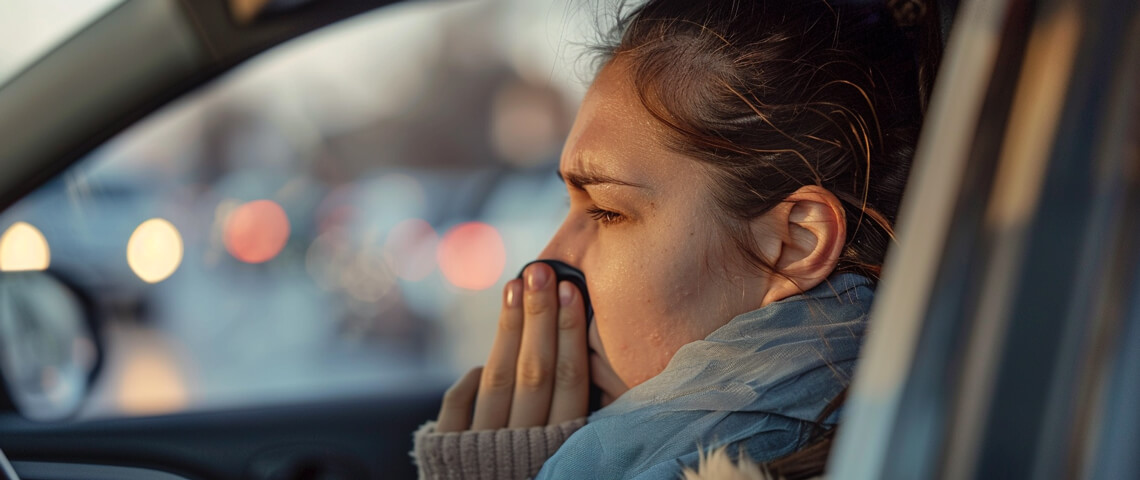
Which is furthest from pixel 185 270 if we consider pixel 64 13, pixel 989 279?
pixel 989 279

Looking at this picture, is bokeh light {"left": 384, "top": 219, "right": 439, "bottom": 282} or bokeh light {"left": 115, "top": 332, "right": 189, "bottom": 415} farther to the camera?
bokeh light {"left": 384, "top": 219, "right": 439, "bottom": 282}

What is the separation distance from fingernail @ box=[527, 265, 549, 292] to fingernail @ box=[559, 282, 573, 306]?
0.10 feet

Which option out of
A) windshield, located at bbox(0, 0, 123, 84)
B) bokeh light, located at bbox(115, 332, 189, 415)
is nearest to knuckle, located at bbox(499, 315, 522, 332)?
windshield, located at bbox(0, 0, 123, 84)

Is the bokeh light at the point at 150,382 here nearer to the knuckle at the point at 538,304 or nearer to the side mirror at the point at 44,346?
the side mirror at the point at 44,346

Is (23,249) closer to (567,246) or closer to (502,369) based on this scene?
(502,369)

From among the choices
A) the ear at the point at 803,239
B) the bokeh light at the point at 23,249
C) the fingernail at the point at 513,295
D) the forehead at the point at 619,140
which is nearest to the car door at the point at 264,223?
the bokeh light at the point at 23,249

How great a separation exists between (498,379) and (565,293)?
9.8 inches

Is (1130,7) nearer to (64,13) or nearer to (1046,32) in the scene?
(1046,32)

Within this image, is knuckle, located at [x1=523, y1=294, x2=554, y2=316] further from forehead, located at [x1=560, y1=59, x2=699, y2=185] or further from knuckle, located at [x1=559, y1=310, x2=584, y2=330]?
forehead, located at [x1=560, y1=59, x2=699, y2=185]

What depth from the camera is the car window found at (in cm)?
215

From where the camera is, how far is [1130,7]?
560mm

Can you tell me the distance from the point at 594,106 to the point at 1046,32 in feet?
3.30

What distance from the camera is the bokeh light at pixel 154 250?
262cm

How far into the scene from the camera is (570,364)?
5.20 ft
